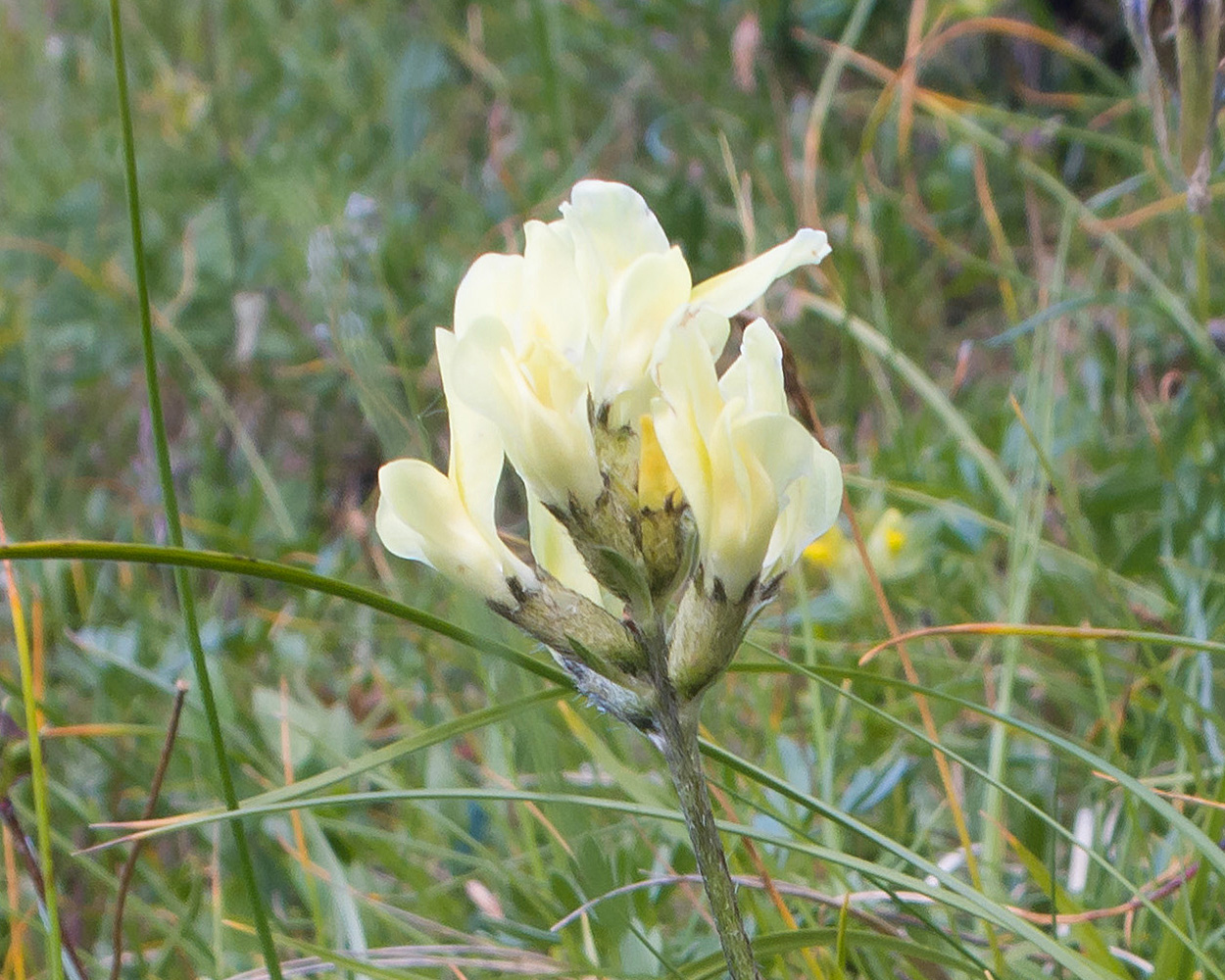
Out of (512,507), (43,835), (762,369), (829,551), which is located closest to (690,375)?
(762,369)

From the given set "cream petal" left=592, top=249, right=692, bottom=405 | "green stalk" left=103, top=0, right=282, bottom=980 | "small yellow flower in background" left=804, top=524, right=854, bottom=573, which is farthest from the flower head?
"small yellow flower in background" left=804, top=524, right=854, bottom=573

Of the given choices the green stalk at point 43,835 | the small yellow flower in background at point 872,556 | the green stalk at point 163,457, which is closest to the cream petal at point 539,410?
the green stalk at point 163,457

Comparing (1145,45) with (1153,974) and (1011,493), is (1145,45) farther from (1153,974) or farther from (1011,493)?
(1153,974)

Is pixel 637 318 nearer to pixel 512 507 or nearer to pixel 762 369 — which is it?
pixel 762 369

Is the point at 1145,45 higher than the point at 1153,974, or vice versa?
the point at 1145,45

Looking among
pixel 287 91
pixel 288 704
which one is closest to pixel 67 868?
pixel 288 704

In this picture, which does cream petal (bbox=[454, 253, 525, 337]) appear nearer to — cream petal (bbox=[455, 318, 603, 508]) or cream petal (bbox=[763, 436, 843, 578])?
cream petal (bbox=[455, 318, 603, 508])
